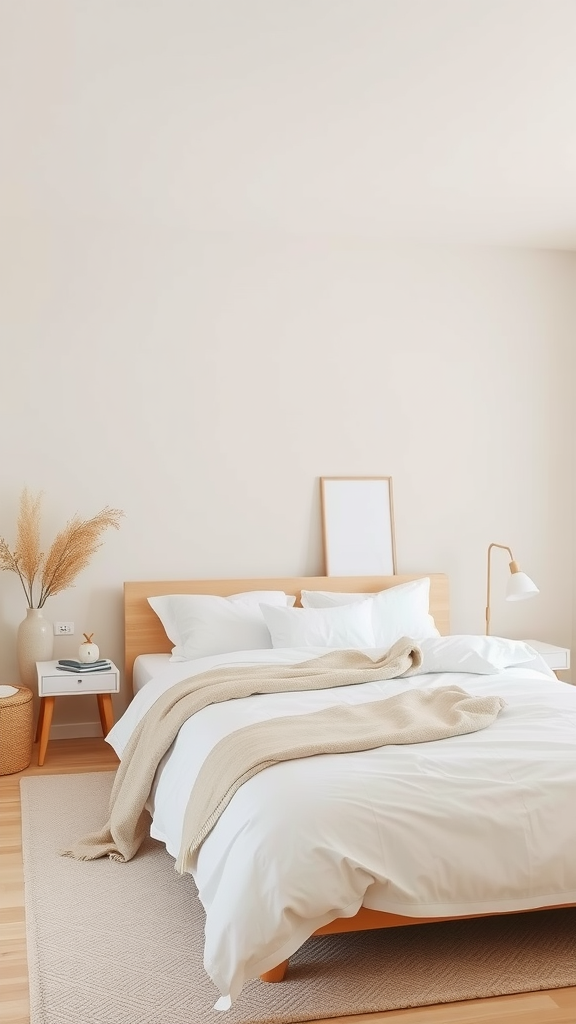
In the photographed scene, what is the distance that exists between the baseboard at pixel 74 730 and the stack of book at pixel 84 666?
0.48 metres

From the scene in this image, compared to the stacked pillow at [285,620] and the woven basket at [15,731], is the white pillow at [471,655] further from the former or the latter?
the woven basket at [15,731]

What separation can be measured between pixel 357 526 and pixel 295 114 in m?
2.31

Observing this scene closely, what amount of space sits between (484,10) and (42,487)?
120 inches

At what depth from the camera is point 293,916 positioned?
7.34 feet

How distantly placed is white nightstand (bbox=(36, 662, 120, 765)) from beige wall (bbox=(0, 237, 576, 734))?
0.41m

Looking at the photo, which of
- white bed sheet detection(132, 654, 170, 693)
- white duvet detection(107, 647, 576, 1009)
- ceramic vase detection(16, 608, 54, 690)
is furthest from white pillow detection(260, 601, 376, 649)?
white duvet detection(107, 647, 576, 1009)

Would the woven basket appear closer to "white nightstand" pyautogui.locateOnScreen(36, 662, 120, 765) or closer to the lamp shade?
"white nightstand" pyautogui.locateOnScreen(36, 662, 120, 765)

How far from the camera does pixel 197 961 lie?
2512 mm

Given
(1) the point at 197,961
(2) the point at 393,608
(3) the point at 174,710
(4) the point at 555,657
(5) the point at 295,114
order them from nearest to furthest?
(1) the point at 197,961, (3) the point at 174,710, (5) the point at 295,114, (2) the point at 393,608, (4) the point at 555,657

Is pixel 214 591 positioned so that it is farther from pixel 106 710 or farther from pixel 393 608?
pixel 393 608

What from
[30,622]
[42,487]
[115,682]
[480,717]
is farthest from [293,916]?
[42,487]

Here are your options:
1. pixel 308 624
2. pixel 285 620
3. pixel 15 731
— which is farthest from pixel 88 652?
pixel 308 624

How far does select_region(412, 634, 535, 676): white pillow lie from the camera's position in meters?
3.89

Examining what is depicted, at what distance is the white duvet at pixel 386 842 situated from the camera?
2.23 m
